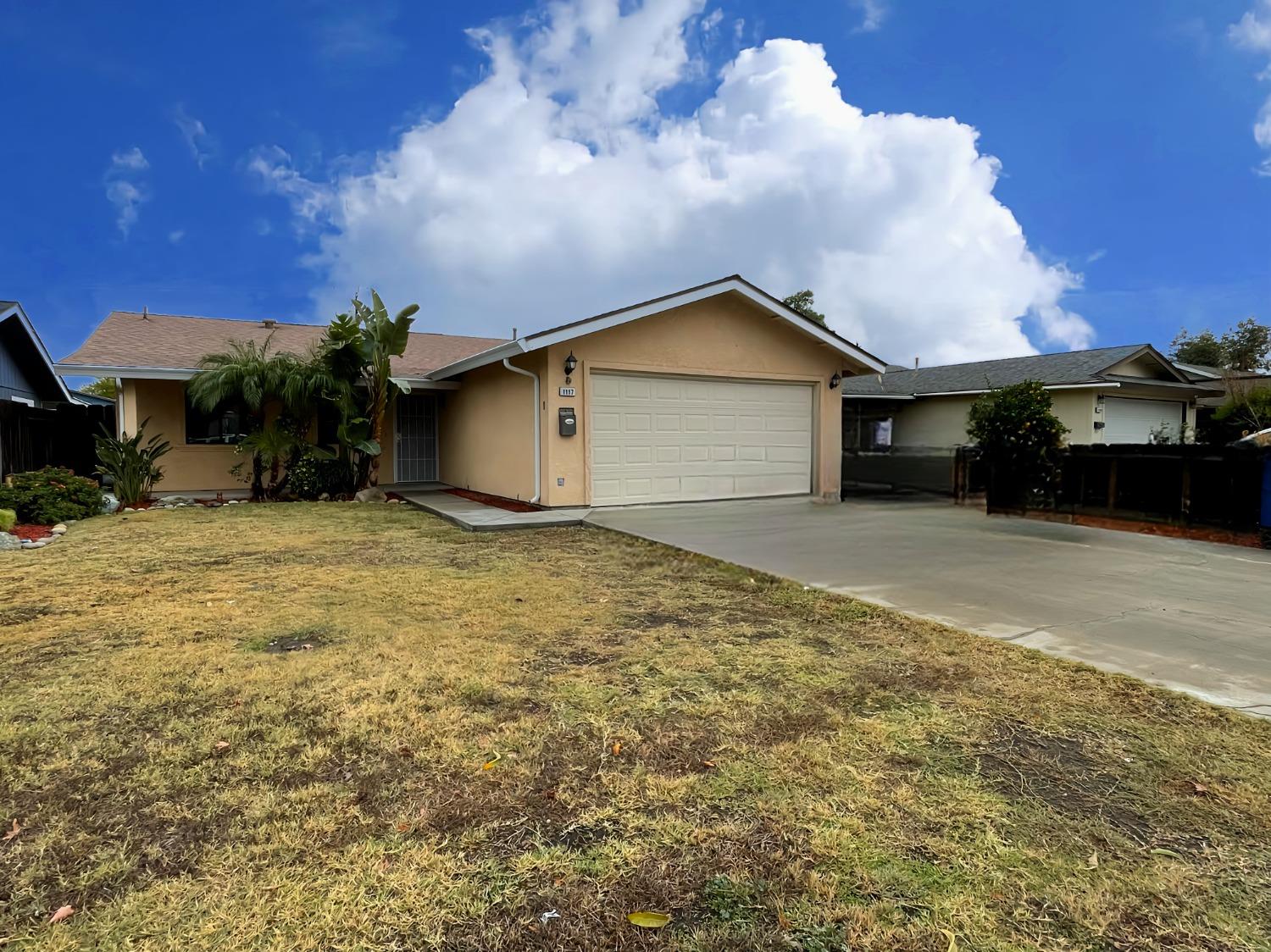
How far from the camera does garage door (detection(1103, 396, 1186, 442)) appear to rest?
48.4 feet

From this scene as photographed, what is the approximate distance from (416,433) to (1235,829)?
16107 mm

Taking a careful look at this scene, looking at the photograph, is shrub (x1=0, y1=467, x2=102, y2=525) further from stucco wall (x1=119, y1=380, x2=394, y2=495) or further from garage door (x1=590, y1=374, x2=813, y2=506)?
garage door (x1=590, y1=374, x2=813, y2=506)

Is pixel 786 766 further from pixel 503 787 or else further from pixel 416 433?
pixel 416 433

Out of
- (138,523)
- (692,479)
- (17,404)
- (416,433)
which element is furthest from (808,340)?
(17,404)

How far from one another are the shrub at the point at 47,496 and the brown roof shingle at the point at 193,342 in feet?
7.98

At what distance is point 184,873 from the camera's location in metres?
2.04

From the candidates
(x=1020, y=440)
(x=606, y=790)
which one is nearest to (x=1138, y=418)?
(x=1020, y=440)

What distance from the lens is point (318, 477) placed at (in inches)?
521

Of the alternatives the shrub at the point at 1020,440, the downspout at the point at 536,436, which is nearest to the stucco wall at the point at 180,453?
the downspout at the point at 536,436

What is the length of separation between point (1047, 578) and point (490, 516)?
7333 millimetres

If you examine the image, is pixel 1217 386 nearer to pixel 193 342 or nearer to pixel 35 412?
pixel 193 342

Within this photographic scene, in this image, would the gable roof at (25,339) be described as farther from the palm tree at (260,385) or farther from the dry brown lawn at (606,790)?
the dry brown lawn at (606,790)

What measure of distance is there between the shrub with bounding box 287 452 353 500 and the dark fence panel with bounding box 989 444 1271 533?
12.0 m

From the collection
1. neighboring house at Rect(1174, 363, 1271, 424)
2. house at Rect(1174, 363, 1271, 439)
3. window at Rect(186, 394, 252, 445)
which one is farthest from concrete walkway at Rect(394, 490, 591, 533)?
neighboring house at Rect(1174, 363, 1271, 424)
